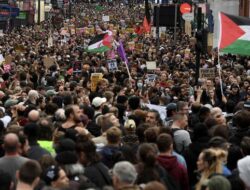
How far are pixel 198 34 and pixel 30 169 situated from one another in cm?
1605

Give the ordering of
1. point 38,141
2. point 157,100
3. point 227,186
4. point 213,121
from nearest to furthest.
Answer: point 227,186, point 38,141, point 213,121, point 157,100

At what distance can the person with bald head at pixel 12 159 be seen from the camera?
877 centimetres

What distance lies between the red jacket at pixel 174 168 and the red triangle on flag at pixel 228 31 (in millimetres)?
9833

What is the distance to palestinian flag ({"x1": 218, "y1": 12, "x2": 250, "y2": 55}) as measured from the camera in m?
19.0

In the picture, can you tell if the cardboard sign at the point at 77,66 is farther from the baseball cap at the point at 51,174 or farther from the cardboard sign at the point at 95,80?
the baseball cap at the point at 51,174

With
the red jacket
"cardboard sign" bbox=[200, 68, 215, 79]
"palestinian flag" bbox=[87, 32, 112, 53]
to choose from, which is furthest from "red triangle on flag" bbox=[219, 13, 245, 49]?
the red jacket

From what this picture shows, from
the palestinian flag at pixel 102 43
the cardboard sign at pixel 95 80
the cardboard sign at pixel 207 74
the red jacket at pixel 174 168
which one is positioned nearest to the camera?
the red jacket at pixel 174 168

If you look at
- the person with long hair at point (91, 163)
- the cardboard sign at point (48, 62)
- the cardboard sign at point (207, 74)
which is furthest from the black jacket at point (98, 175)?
the cardboard sign at point (48, 62)

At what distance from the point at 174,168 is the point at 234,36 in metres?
10.1

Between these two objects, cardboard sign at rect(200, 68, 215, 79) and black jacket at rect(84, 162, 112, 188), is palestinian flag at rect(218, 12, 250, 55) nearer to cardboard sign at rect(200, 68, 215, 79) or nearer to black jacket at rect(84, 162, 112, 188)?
cardboard sign at rect(200, 68, 215, 79)

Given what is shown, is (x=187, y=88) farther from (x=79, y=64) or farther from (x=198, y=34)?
(x=79, y=64)

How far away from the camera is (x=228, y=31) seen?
19.2 metres

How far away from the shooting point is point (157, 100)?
673 inches

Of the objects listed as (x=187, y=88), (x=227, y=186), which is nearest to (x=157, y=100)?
(x=187, y=88)
